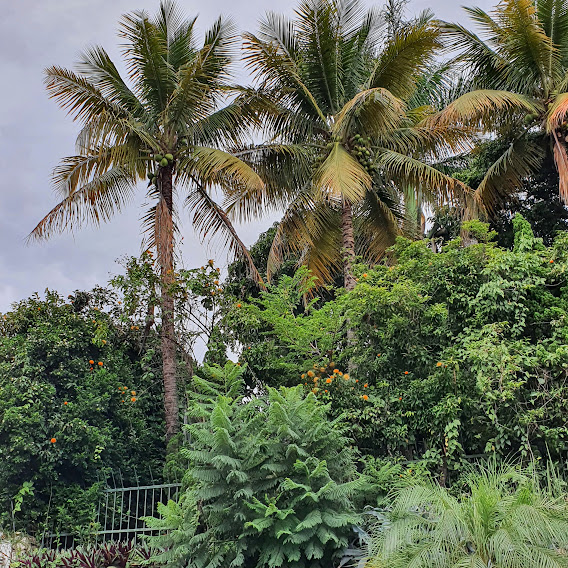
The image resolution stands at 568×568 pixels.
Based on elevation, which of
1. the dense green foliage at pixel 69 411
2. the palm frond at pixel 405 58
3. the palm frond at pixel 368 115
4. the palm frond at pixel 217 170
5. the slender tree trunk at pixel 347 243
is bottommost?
the dense green foliage at pixel 69 411

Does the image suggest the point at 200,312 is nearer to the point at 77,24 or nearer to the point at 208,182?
the point at 208,182

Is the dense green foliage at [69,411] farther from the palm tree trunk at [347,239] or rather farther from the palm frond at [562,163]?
the palm frond at [562,163]

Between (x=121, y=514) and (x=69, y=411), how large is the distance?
5.29 ft

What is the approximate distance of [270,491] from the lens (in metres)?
5.63

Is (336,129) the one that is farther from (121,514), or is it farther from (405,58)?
(121,514)

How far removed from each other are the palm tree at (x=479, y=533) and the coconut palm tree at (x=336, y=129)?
20.7 feet

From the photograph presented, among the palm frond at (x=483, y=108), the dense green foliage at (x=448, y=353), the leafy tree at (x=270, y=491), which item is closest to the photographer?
the leafy tree at (x=270, y=491)

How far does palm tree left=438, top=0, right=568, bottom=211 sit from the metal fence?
25.3 ft

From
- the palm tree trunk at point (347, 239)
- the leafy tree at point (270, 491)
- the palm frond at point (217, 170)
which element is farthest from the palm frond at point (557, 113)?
the leafy tree at point (270, 491)

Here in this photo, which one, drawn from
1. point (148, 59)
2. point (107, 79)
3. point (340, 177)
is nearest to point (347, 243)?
point (340, 177)

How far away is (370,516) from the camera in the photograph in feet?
19.1

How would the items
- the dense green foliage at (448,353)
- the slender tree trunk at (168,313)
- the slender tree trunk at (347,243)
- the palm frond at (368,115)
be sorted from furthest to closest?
the slender tree trunk at (347,243) < the palm frond at (368,115) < the slender tree trunk at (168,313) < the dense green foliage at (448,353)

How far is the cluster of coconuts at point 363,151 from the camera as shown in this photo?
11.0 meters

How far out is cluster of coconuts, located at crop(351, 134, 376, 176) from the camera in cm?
1103
